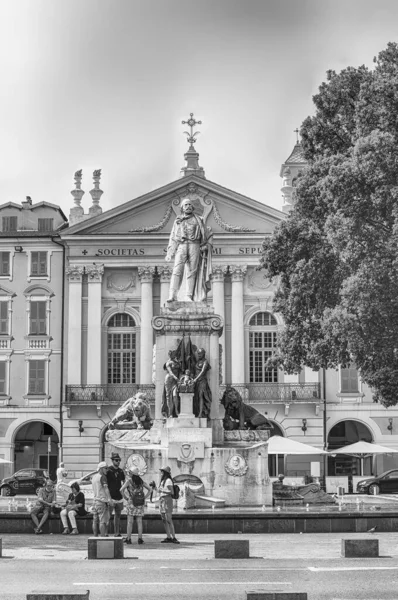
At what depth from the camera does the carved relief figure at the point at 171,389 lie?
82.5 feet

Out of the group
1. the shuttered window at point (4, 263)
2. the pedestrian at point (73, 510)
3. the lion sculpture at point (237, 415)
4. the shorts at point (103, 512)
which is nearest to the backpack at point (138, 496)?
the shorts at point (103, 512)

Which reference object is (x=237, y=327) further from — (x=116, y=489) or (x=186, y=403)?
(x=116, y=489)

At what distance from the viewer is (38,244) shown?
63.4m

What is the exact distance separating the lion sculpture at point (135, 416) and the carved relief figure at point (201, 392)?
205 centimetres

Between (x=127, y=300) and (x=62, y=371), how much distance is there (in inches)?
204

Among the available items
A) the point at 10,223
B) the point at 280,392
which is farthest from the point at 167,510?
the point at 10,223

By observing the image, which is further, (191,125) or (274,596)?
(191,125)

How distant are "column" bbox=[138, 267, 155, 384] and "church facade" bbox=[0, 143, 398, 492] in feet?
0.18

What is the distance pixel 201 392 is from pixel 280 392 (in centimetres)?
3621

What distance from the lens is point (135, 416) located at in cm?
2698

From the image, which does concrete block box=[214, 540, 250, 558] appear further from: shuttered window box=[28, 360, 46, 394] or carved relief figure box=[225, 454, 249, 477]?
shuttered window box=[28, 360, 46, 394]

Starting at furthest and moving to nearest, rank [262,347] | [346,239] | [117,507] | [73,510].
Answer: [262,347] < [346,239] < [73,510] < [117,507]

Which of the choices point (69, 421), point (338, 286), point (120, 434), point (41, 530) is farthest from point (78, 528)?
point (69, 421)

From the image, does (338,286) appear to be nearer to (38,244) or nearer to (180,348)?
(180,348)
